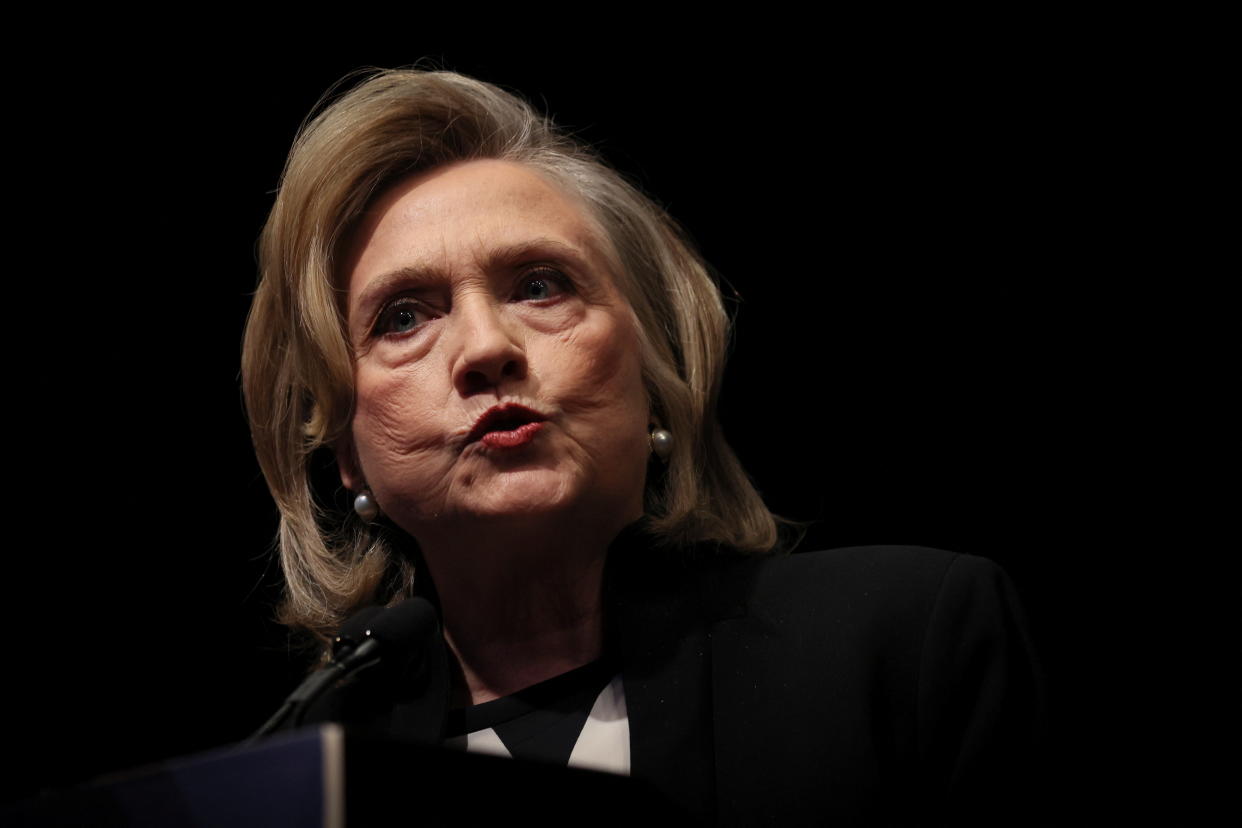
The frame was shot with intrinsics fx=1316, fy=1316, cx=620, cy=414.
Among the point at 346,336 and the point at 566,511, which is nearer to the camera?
the point at 566,511

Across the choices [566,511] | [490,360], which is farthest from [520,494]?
[490,360]

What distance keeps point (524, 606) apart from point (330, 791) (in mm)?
1037

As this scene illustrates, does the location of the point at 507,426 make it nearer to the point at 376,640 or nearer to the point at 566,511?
the point at 566,511

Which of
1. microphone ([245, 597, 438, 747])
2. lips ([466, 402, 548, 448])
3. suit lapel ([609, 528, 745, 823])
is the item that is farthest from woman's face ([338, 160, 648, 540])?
microphone ([245, 597, 438, 747])

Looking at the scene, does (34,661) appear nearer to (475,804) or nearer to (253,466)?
(253,466)

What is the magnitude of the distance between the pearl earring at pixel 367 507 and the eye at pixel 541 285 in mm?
434

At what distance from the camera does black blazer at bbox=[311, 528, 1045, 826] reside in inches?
64.9

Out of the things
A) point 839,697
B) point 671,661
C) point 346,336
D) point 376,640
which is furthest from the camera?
point 346,336

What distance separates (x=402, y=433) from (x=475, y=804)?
0.92m

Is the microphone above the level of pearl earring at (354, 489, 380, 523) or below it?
above

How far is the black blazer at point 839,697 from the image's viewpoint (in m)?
1.65

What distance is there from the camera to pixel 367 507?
2.16 metres

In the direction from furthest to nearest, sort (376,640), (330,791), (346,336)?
(346,336) < (376,640) < (330,791)

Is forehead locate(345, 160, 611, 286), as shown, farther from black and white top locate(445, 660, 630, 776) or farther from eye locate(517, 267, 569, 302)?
black and white top locate(445, 660, 630, 776)
